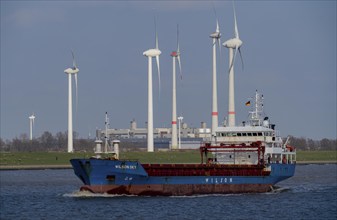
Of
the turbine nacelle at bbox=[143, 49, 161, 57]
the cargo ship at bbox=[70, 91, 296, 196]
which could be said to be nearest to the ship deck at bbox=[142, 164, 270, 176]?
the cargo ship at bbox=[70, 91, 296, 196]

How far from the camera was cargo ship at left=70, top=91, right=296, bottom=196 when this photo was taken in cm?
8844

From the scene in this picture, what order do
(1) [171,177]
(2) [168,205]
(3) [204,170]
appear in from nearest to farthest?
1. (2) [168,205]
2. (1) [171,177]
3. (3) [204,170]

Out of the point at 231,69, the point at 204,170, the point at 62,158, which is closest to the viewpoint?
the point at 204,170

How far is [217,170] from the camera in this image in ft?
309

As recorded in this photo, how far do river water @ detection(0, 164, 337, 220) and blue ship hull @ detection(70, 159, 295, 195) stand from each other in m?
1.40

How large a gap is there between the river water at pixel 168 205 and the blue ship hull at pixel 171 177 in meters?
1.40

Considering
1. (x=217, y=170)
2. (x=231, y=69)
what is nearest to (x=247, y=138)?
(x=217, y=170)

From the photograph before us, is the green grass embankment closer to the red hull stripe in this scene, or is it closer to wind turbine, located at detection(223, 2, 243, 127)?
wind turbine, located at detection(223, 2, 243, 127)

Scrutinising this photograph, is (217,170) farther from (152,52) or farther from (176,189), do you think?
(152,52)

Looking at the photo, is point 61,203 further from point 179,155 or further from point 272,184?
point 179,155

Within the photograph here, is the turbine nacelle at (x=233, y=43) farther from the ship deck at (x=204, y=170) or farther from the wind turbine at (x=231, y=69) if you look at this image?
the ship deck at (x=204, y=170)

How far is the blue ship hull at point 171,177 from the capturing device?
88125 mm

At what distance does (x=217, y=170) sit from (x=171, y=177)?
5508 millimetres

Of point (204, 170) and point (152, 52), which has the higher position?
point (152, 52)
